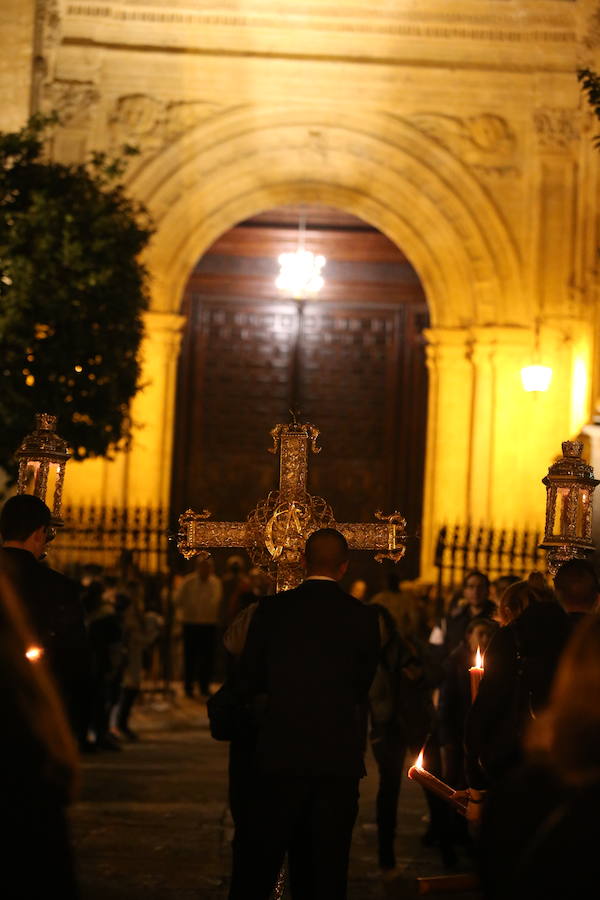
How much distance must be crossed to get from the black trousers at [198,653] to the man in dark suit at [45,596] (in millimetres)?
11017

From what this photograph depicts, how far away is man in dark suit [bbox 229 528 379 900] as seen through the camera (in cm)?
488

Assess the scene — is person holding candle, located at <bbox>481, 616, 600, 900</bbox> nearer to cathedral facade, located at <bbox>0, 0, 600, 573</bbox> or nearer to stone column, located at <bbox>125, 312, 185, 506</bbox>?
cathedral facade, located at <bbox>0, 0, 600, 573</bbox>

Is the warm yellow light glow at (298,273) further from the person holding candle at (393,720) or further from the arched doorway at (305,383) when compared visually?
the person holding candle at (393,720)

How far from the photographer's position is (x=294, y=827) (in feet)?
16.7

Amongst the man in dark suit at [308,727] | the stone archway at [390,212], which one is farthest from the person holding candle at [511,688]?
the stone archway at [390,212]

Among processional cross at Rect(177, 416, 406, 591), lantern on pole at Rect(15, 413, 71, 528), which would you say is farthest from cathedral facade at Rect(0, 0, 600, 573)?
processional cross at Rect(177, 416, 406, 591)

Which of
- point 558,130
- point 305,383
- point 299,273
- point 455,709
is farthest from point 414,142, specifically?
point 455,709

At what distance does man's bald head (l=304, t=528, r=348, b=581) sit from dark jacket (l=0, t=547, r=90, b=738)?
2.66 ft

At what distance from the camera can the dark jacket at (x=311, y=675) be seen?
4.88 m

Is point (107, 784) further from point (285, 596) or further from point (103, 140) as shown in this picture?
point (103, 140)

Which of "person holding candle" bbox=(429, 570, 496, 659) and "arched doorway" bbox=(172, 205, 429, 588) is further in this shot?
"arched doorway" bbox=(172, 205, 429, 588)

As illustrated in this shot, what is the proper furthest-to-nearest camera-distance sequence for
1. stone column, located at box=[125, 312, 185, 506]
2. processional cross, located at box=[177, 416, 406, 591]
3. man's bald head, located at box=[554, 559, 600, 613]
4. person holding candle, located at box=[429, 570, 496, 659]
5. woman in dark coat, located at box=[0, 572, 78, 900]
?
stone column, located at box=[125, 312, 185, 506] < person holding candle, located at box=[429, 570, 496, 659] < processional cross, located at box=[177, 416, 406, 591] < man's bald head, located at box=[554, 559, 600, 613] < woman in dark coat, located at box=[0, 572, 78, 900]

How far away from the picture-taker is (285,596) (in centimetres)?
506

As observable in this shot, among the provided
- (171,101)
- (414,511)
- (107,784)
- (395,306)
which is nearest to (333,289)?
(395,306)
